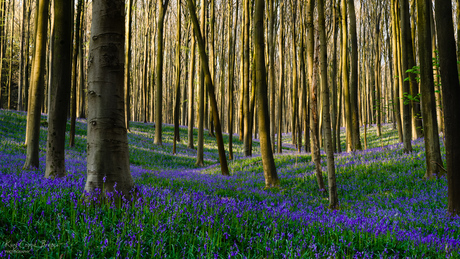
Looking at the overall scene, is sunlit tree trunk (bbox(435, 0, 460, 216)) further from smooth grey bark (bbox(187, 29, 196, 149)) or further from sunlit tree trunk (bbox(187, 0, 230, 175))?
smooth grey bark (bbox(187, 29, 196, 149))

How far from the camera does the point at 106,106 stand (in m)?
3.68

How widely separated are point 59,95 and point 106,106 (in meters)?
3.04

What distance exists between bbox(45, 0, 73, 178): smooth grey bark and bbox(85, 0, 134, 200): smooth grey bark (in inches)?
95.7

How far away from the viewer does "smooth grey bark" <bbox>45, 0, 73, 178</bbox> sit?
556cm

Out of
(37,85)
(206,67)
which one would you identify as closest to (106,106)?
(37,85)

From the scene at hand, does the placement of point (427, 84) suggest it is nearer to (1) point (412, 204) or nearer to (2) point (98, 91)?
(1) point (412, 204)

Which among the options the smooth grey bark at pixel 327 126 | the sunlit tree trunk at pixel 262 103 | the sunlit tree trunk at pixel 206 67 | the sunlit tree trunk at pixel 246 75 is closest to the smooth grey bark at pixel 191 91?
the sunlit tree trunk at pixel 246 75

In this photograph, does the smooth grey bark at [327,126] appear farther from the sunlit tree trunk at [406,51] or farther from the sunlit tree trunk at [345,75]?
the sunlit tree trunk at [345,75]

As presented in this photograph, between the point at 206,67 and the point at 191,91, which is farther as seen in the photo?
the point at 191,91

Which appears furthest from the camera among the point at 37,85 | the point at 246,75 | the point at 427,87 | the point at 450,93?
the point at 246,75

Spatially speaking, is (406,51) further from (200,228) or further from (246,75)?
(200,228)

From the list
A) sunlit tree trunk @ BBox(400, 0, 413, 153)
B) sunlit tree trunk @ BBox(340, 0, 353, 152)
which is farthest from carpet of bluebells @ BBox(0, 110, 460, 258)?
sunlit tree trunk @ BBox(340, 0, 353, 152)

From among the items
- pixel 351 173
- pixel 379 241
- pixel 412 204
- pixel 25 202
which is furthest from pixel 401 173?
pixel 25 202

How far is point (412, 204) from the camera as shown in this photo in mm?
5906
